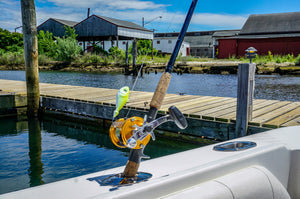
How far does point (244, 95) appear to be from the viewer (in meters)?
4.76

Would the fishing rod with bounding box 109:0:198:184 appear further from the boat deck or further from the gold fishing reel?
the boat deck

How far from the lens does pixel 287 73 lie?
21.3 meters

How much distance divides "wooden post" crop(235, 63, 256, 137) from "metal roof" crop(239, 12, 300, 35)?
3424 cm

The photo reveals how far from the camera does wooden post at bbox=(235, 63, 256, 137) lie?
15.3 ft

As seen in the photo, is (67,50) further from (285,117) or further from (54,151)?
(285,117)

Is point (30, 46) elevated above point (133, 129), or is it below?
above

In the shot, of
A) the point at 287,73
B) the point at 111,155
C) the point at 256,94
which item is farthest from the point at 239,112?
the point at 287,73

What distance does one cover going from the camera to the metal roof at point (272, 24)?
35.8 meters

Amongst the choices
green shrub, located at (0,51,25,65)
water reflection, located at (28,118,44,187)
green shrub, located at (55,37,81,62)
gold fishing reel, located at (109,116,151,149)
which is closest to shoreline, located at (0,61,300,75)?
green shrub, located at (0,51,25,65)

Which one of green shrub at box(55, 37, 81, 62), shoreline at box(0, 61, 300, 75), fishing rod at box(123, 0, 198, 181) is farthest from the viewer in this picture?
green shrub at box(55, 37, 81, 62)

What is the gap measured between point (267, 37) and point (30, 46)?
30.7 meters

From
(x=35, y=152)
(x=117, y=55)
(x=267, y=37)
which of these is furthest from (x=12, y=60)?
(x=35, y=152)

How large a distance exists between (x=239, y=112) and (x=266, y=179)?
121 inches

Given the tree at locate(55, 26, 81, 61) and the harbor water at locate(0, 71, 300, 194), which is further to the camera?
the tree at locate(55, 26, 81, 61)
